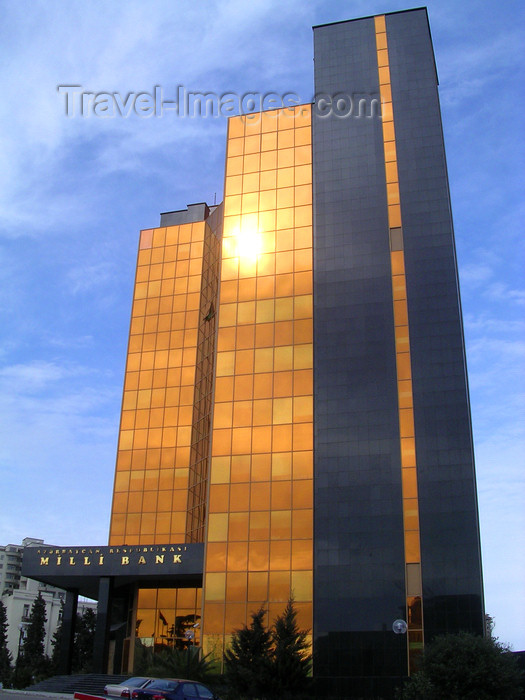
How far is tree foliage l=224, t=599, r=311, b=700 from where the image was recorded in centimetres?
4041

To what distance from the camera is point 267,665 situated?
4078cm

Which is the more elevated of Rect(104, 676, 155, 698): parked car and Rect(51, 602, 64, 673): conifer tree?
Rect(51, 602, 64, 673): conifer tree

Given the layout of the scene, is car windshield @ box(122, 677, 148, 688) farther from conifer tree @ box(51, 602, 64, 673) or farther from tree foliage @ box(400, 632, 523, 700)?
conifer tree @ box(51, 602, 64, 673)

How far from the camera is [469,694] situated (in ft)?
127

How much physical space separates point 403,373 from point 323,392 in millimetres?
6495

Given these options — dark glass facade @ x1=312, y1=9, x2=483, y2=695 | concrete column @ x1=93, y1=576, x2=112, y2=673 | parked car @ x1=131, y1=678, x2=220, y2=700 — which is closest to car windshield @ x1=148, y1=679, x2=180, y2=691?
parked car @ x1=131, y1=678, x2=220, y2=700

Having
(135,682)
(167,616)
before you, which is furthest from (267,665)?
(167,616)

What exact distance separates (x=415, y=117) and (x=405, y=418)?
2922 cm

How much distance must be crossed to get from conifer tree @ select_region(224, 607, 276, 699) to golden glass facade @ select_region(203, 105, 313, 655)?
8702 mm

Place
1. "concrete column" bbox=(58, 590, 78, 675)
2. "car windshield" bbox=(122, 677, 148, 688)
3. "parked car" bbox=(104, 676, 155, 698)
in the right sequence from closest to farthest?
"parked car" bbox=(104, 676, 155, 698) < "car windshield" bbox=(122, 677, 148, 688) < "concrete column" bbox=(58, 590, 78, 675)

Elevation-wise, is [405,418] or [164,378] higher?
[164,378]

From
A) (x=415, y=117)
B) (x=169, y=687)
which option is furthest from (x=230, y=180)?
(x=169, y=687)

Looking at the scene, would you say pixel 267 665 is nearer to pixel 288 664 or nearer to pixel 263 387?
pixel 288 664

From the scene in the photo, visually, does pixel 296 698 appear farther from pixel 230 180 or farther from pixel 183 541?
pixel 230 180
